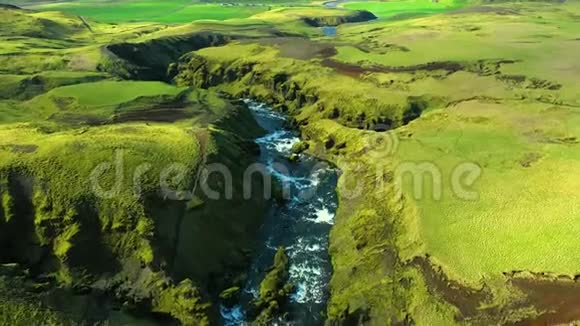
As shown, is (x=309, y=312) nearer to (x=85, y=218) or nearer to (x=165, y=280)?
(x=165, y=280)

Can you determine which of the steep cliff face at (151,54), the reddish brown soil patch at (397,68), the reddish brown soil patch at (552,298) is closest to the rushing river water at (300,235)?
the reddish brown soil patch at (552,298)

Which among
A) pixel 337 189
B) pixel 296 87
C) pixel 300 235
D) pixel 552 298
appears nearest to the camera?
pixel 552 298

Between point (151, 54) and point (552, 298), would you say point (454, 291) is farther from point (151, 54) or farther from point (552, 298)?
point (151, 54)

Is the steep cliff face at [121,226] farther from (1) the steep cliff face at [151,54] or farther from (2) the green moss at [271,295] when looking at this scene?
(1) the steep cliff face at [151,54]

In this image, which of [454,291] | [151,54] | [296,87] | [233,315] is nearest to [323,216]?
[233,315]

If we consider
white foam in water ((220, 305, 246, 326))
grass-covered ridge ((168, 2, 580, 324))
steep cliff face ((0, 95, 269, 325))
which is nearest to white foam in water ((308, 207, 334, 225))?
grass-covered ridge ((168, 2, 580, 324))

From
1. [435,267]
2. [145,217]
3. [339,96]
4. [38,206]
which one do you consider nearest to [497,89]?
[339,96]
